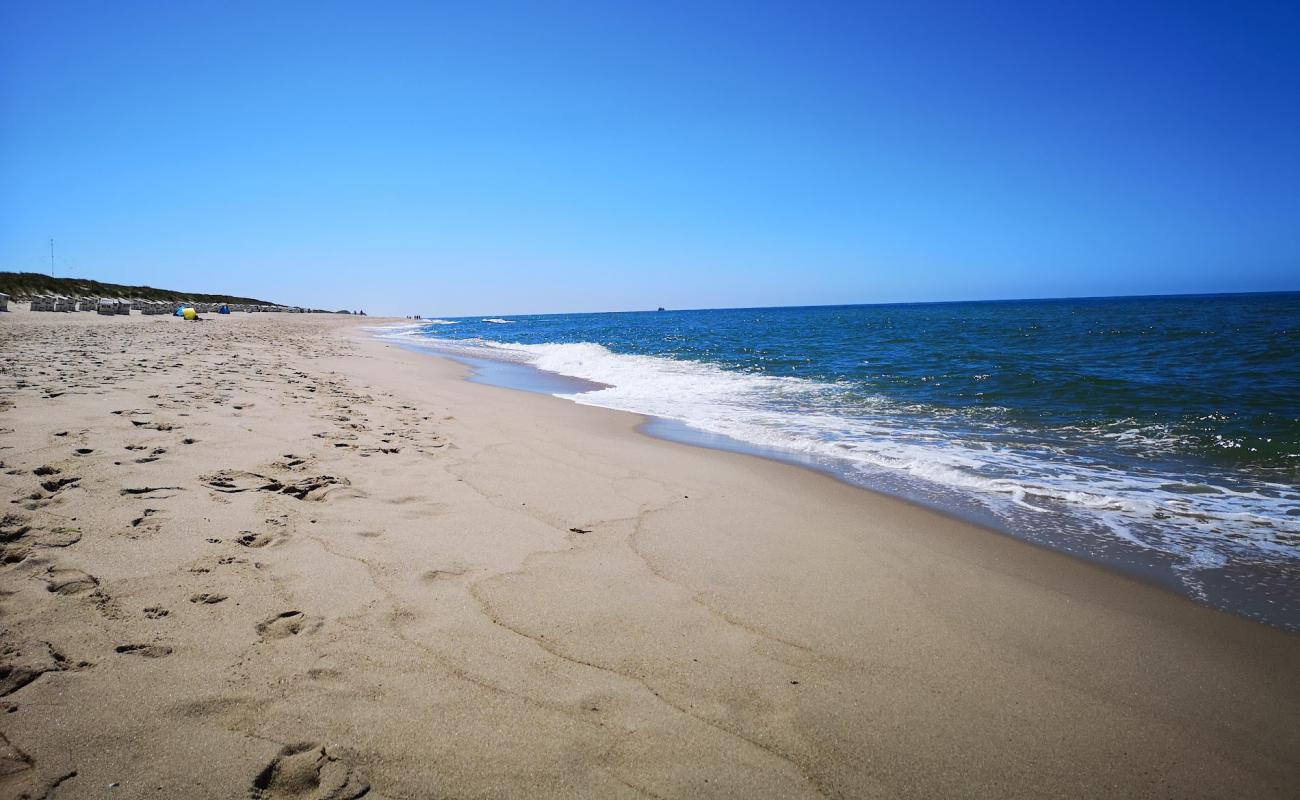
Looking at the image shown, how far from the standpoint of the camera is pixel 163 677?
2.00 m

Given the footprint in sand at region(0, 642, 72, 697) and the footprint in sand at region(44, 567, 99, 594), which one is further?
the footprint in sand at region(44, 567, 99, 594)

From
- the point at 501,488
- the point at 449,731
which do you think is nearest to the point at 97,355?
the point at 501,488

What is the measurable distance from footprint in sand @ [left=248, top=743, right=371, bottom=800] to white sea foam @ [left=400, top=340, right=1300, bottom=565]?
192 inches

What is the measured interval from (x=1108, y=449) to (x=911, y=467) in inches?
118

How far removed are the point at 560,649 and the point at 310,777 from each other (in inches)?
38.0

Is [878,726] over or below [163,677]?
below

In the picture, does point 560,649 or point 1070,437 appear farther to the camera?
point 1070,437

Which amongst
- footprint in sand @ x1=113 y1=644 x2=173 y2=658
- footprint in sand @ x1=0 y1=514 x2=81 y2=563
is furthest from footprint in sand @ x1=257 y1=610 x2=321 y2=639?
footprint in sand @ x1=0 y1=514 x2=81 y2=563

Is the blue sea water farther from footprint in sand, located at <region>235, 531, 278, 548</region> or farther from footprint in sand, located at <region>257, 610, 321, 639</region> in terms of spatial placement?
footprint in sand, located at <region>235, 531, 278, 548</region>

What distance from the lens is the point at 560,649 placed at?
2.38 m

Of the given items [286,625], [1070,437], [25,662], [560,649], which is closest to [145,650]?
[25,662]

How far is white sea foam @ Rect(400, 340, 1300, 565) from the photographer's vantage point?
4293mm

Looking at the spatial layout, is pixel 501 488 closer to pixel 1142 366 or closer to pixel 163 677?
pixel 163 677

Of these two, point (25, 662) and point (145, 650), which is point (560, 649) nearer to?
point (145, 650)
